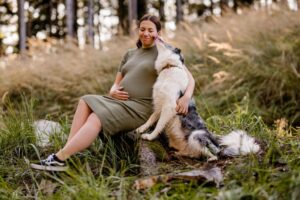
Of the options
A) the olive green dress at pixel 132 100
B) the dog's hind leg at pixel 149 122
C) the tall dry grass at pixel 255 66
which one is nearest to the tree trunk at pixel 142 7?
the tall dry grass at pixel 255 66

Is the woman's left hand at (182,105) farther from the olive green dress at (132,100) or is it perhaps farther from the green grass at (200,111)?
the green grass at (200,111)

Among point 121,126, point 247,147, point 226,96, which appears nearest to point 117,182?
point 121,126

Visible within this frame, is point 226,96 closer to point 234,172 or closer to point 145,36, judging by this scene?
point 145,36

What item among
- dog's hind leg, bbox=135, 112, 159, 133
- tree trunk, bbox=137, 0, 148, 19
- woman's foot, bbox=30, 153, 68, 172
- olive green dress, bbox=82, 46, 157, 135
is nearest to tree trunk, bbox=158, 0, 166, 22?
tree trunk, bbox=137, 0, 148, 19

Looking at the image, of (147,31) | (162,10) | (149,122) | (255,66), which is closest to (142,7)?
(162,10)

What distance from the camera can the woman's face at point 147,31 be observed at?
355 centimetres

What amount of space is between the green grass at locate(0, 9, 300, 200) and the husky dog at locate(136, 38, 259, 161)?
12cm

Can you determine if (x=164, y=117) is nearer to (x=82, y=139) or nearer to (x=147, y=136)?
(x=147, y=136)

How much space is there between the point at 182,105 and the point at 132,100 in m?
0.43

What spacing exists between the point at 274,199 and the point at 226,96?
3.85 metres

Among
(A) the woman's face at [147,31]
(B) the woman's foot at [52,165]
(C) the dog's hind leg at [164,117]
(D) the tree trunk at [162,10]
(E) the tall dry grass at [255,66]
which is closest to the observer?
(B) the woman's foot at [52,165]

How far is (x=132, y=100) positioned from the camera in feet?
11.5

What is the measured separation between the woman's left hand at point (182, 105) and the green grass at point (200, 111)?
1.26ft

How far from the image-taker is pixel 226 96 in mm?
6199
